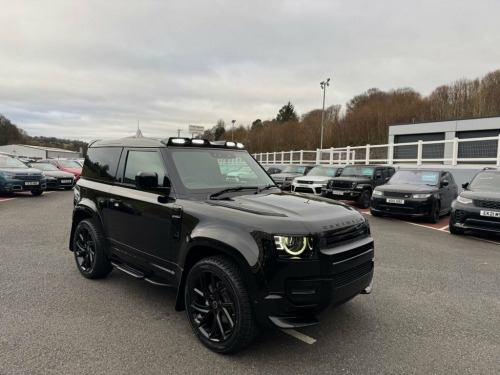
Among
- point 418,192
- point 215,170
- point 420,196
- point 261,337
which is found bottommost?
point 261,337

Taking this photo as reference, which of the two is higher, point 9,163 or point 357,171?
point 357,171

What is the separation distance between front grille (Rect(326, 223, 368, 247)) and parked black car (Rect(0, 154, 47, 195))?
14226 mm

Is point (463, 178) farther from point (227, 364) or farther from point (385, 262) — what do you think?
point (227, 364)

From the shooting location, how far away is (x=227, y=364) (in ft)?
9.43

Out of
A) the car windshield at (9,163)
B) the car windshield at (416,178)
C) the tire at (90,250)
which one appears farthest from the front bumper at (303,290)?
the car windshield at (9,163)

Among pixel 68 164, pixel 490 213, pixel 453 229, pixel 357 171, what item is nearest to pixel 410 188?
pixel 453 229

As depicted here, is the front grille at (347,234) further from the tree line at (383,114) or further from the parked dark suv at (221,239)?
the tree line at (383,114)

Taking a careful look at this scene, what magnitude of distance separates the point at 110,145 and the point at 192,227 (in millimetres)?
2205

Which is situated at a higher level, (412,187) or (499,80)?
(499,80)

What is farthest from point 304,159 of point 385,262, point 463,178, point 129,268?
point 129,268

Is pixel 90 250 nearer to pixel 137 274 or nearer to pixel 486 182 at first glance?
pixel 137 274

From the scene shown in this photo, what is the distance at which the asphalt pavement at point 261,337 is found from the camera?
2873mm

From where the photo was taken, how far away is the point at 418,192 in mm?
9906

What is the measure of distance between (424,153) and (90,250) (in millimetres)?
18104
